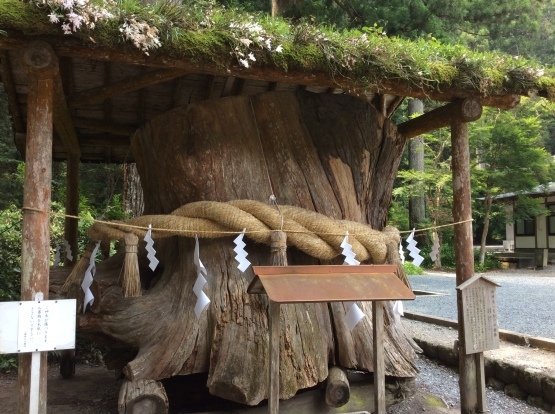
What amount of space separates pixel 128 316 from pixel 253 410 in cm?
104

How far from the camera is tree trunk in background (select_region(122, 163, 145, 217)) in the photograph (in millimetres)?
7852

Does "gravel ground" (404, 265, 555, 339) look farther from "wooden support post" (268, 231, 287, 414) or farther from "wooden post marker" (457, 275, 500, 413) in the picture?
"wooden support post" (268, 231, 287, 414)

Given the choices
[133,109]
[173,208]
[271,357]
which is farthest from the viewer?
[133,109]

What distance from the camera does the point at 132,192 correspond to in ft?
26.3

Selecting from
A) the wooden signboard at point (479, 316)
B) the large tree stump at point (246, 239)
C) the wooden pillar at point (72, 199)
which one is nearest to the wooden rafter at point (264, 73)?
the large tree stump at point (246, 239)

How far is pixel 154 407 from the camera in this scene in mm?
2848

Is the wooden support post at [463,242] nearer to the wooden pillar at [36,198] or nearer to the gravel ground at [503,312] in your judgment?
the gravel ground at [503,312]

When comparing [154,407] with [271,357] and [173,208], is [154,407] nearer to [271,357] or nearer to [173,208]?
[271,357]

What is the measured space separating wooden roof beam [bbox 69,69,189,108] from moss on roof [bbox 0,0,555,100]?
0.38 m

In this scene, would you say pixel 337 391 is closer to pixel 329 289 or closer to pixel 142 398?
pixel 329 289

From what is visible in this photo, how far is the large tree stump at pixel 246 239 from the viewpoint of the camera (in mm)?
2975

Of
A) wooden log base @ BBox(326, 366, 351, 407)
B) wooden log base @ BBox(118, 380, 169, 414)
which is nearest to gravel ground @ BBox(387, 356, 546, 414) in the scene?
wooden log base @ BBox(326, 366, 351, 407)

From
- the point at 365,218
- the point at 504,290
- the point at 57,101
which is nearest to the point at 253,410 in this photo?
the point at 365,218


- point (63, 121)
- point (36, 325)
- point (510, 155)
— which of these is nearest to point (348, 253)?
point (36, 325)
